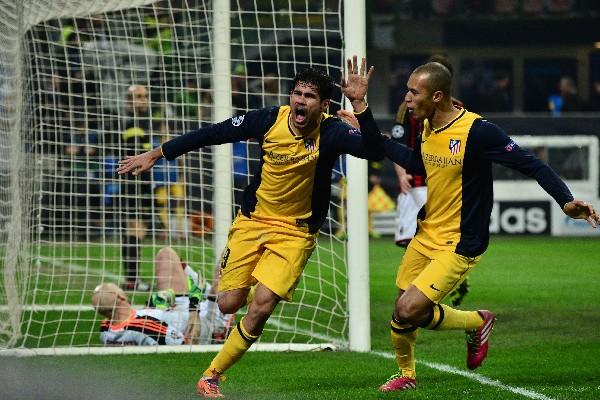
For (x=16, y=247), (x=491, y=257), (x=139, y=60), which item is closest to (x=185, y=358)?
(x=16, y=247)

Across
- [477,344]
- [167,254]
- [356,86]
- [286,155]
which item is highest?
[356,86]

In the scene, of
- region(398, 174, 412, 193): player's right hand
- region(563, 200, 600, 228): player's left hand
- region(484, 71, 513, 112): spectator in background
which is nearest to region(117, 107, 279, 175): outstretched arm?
region(563, 200, 600, 228): player's left hand

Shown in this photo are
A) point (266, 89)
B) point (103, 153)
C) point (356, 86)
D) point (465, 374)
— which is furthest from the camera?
point (103, 153)

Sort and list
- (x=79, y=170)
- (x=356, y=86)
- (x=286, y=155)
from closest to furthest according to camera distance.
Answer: (x=356, y=86) < (x=286, y=155) < (x=79, y=170)

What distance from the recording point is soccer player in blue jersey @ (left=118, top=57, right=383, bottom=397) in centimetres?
769

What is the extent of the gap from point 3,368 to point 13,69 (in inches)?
102

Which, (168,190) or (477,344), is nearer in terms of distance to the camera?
(477,344)

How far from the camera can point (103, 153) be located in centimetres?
1188

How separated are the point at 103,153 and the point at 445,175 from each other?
5141 millimetres

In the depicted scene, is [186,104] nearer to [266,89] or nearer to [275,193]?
[266,89]

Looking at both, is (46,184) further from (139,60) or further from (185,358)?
(185,358)

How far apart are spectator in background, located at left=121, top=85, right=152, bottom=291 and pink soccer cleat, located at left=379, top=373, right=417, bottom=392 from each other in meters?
3.69

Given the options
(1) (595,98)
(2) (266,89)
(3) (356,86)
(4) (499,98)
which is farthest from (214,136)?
(1) (595,98)

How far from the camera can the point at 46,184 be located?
38.1 ft
